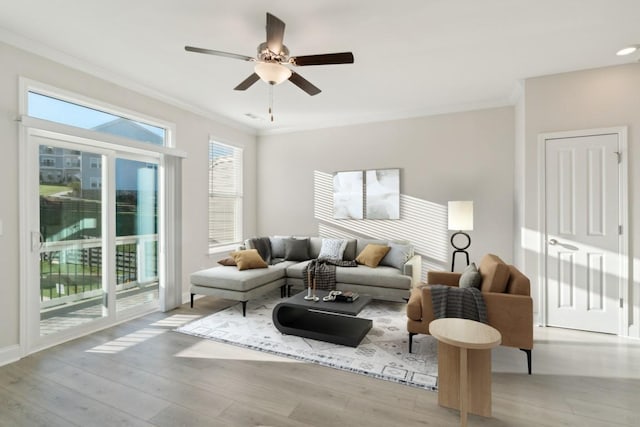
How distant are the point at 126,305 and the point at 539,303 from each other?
16.2ft

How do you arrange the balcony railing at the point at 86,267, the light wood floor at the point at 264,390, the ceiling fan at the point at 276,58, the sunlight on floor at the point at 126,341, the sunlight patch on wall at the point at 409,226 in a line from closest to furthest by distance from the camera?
1. the light wood floor at the point at 264,390
2. the ceiling fan at the point at 276,58
3. the sunlight on floor at the point at 126,341
4. the balcony railing at the point at 86,267
5. the sunlight patch on wall at the point at 409,226

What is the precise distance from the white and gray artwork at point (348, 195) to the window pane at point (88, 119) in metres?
2.80

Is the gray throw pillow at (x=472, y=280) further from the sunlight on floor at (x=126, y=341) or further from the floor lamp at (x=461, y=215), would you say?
the sunlight on floor at (x=126, y=341)

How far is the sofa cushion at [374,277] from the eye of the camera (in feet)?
13.5

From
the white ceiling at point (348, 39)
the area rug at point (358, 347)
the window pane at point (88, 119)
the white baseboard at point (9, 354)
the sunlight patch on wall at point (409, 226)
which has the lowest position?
the area rug at point (358, 347)

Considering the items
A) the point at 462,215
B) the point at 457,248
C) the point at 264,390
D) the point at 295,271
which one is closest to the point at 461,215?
the point at 462,215

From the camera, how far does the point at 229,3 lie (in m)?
2.35

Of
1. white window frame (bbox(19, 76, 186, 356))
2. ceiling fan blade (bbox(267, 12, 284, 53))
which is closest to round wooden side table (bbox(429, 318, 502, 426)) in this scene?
ceiling fan blade (bbox(267, 12, 284, 53))

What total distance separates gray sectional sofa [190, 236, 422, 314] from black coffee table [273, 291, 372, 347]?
2.12 ft

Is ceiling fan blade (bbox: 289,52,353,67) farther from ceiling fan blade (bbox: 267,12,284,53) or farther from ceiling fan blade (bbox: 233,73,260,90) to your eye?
ceiling fan blade (bbox: 233,73,260,90)

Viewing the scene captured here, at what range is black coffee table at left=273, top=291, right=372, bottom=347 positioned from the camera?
10.2 feet

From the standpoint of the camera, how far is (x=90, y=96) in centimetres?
344

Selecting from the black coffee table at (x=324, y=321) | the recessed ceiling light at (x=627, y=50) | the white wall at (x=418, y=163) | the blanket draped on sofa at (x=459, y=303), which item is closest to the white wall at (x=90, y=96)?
the white wall at (x=418, y=163)

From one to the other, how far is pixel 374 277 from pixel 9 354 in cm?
375
